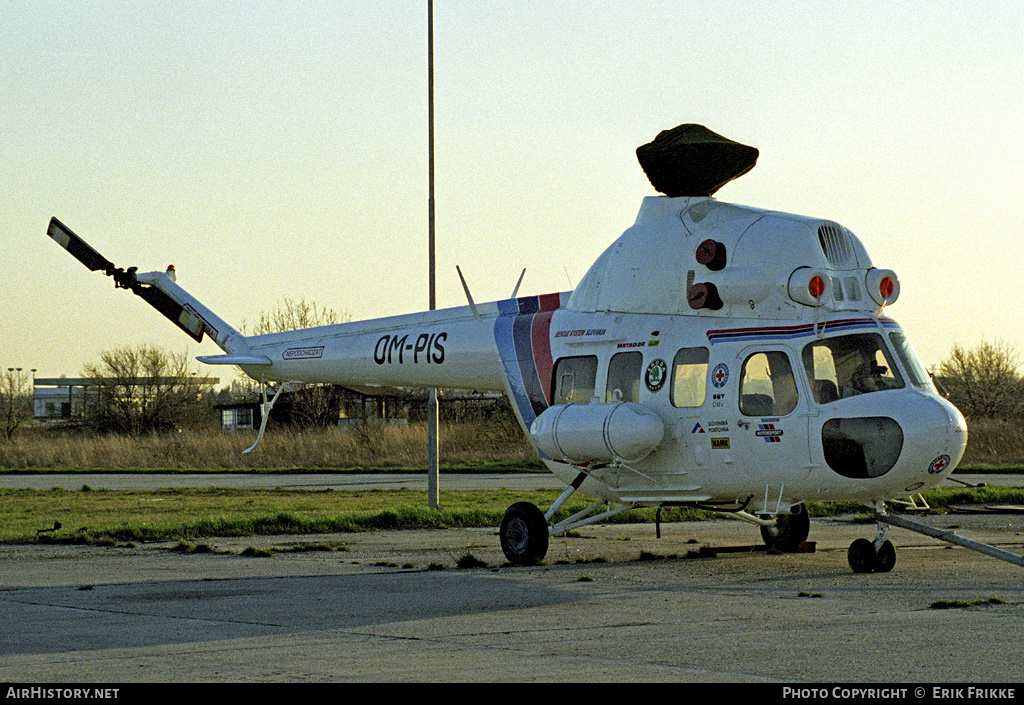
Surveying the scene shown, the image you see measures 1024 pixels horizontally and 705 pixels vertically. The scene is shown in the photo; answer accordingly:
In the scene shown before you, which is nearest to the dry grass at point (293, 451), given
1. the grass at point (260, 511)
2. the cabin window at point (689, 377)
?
the grass at point (260, 511)

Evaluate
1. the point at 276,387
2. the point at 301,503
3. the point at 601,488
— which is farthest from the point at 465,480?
the point at 601,488

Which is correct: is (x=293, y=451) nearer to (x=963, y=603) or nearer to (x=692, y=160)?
(x=692, y=160)

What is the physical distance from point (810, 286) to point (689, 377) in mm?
1703

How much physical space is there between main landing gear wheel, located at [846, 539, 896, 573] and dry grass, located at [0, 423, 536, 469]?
3015cm

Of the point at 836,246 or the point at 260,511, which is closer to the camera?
the point at 836,246

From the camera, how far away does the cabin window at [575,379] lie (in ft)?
49.0

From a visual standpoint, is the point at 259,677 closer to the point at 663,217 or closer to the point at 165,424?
the point at 663,217

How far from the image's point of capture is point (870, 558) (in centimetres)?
1354

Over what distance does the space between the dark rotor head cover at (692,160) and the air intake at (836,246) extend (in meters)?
1.55

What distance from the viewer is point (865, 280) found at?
44.6 ft

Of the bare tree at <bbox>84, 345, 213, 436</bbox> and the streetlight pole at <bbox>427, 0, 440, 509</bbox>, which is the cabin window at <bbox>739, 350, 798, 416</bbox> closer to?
the streetlight pole at <bbox>427, 0, 440, 509</bbox>

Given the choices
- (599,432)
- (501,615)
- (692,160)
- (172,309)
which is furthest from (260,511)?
(501,615)

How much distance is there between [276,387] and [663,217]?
290 inches

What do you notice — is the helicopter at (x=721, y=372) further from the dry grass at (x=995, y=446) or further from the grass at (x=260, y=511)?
the dry grass at (x=995, y=446)
